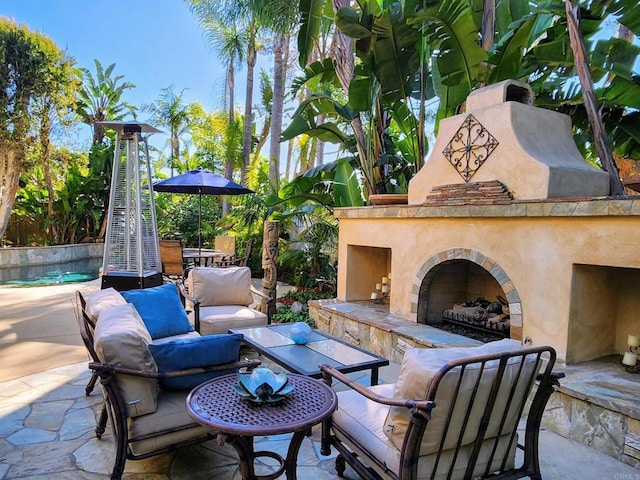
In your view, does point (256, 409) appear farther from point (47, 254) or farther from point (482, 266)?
point (47, 254)

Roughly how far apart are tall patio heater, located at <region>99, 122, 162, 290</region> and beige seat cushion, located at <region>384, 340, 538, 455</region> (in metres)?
4.23

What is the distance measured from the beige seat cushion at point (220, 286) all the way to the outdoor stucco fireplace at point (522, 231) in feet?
6.30

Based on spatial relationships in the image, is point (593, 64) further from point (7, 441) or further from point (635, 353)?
point (7, 441)

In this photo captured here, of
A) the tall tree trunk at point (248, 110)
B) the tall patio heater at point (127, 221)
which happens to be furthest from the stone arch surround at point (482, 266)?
the tall tree trunk at point (248, 110)

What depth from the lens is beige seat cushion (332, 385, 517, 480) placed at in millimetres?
2006

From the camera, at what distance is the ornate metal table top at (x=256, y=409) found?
1.93 metres

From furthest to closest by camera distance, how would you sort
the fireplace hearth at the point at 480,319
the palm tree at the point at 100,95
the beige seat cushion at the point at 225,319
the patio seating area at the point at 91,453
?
1. the palm tree at the point at 100,95
2. the beige seat cushion at the point at 225,319
3. the fireplace hearth at the point at 480,319
4. the patio seating area at the point at 91,453

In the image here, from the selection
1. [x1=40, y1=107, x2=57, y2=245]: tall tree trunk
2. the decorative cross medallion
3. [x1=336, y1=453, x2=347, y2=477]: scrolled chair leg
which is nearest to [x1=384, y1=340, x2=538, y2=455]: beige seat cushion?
[x1=336, y1=453, x2=347, y2=477]: scrolled chair leg

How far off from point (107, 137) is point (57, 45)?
3699mm

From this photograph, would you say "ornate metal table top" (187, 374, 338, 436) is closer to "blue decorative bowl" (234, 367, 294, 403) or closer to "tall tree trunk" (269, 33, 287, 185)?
"blue decorative bowl" (234, 367, 294, 403)

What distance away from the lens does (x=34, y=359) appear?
175 inches

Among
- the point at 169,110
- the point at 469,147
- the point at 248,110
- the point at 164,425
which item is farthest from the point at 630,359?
the point at 169,110

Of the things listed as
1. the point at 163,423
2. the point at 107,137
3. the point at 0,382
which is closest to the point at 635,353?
the point at 163,423

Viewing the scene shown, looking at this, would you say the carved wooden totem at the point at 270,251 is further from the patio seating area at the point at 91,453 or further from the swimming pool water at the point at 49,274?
the swimming pool water at the point at 49,274
